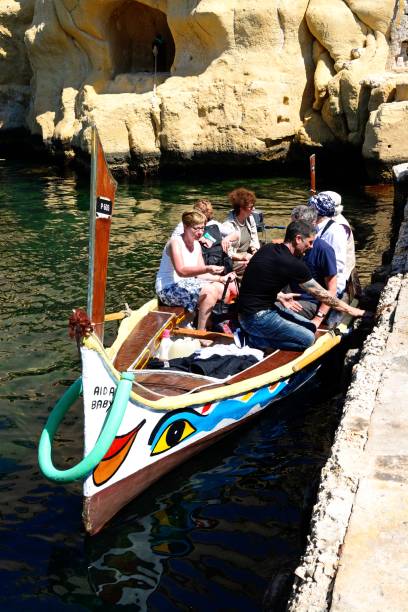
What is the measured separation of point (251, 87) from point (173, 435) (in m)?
16.5

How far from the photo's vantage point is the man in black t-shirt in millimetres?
7434

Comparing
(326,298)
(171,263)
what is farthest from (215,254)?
(326,298)

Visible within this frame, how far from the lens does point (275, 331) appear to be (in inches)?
307

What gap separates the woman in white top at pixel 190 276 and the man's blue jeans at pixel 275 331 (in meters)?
0.94

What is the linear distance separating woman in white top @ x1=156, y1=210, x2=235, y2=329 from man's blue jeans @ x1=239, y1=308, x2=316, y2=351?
937 millimetres

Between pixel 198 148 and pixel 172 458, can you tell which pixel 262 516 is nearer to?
pixel 172 458

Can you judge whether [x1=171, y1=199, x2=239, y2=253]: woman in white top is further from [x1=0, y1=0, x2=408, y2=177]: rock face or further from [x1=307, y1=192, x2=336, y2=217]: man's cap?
[x1=0, y1=0, x2=408, y2=177]: rock face

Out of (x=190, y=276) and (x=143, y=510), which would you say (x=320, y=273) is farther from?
(x=143, y=510)

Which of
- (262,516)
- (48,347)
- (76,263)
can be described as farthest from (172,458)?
(76,263)

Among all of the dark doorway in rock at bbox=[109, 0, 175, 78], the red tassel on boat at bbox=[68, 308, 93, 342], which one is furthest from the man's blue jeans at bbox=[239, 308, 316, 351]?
the dark doorway in rock at bbox=[109, 0, 175, 78]

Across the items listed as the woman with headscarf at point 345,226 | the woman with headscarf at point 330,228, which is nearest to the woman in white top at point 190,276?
the woman with headscarf at point 330,228

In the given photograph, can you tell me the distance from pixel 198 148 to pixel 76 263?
31.8ft

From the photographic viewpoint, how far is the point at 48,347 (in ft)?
31.2

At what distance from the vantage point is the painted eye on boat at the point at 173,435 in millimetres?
6281
